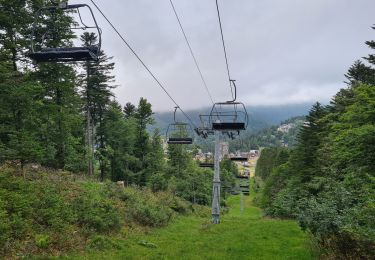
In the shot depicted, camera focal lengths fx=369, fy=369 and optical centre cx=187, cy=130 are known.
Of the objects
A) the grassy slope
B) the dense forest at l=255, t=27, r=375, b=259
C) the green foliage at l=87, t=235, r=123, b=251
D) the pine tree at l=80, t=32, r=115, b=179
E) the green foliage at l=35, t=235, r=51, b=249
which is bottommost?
the grassy slope

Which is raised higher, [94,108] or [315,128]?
[94,108]

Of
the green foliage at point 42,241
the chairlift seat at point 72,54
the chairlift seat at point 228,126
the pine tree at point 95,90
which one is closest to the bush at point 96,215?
the green foliage at point 42,241

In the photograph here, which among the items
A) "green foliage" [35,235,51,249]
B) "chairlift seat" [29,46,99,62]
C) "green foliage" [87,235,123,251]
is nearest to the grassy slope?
"green foliage" [87,235,123,251]

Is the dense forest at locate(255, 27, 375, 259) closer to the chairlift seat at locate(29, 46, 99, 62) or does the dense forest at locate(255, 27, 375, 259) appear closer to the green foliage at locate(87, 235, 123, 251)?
the green foliage at locate(87, 235, 123, 251)

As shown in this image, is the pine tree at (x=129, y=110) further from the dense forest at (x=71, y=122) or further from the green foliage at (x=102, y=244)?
the green foliage at (x=102, y=244)

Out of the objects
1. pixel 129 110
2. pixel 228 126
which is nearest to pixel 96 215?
pixel 228 126

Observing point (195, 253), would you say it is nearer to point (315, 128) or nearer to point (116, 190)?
point (116, 190)

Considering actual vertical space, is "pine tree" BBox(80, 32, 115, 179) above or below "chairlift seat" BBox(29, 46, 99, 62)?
above

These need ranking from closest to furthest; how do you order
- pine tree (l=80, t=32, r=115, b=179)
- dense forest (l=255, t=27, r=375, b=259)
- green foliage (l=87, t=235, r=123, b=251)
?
dense forest (l=255, t=27, r=375, b=259) < green foliage (l=87, t=235, r=123, b=251) < pine tree (l=80, t=32, r=115, b=179)

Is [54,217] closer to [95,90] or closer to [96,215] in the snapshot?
[96,215]

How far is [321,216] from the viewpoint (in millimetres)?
11969

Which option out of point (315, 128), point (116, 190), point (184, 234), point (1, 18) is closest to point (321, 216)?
point (184, 234)

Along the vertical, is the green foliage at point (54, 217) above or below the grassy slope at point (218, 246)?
above

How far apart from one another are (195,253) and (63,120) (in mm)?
18539
